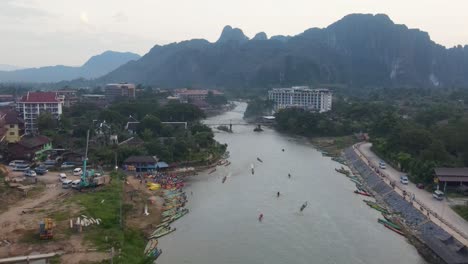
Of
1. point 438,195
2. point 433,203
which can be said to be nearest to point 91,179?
point 433,203

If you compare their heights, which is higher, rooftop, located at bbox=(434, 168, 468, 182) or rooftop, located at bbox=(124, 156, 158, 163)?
rooftop, located at bbox=(434, 168, 468, 182)

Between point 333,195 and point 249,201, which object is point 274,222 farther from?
point 333,195

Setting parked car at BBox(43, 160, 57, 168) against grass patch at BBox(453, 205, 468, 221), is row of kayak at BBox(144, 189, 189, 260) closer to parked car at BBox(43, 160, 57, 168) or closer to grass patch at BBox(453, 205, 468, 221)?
parked car at BBox(43, 160, 57, 168)

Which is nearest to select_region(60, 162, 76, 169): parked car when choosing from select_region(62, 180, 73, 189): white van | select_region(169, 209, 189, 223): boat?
select_region(62, 180, 73, 189): white van

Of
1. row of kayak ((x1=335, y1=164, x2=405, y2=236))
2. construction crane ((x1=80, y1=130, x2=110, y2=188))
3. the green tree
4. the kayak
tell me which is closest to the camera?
the kayak

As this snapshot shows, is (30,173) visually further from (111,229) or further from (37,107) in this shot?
(37,107)

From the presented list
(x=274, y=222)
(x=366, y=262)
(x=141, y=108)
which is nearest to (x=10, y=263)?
(x=274, y=222)
